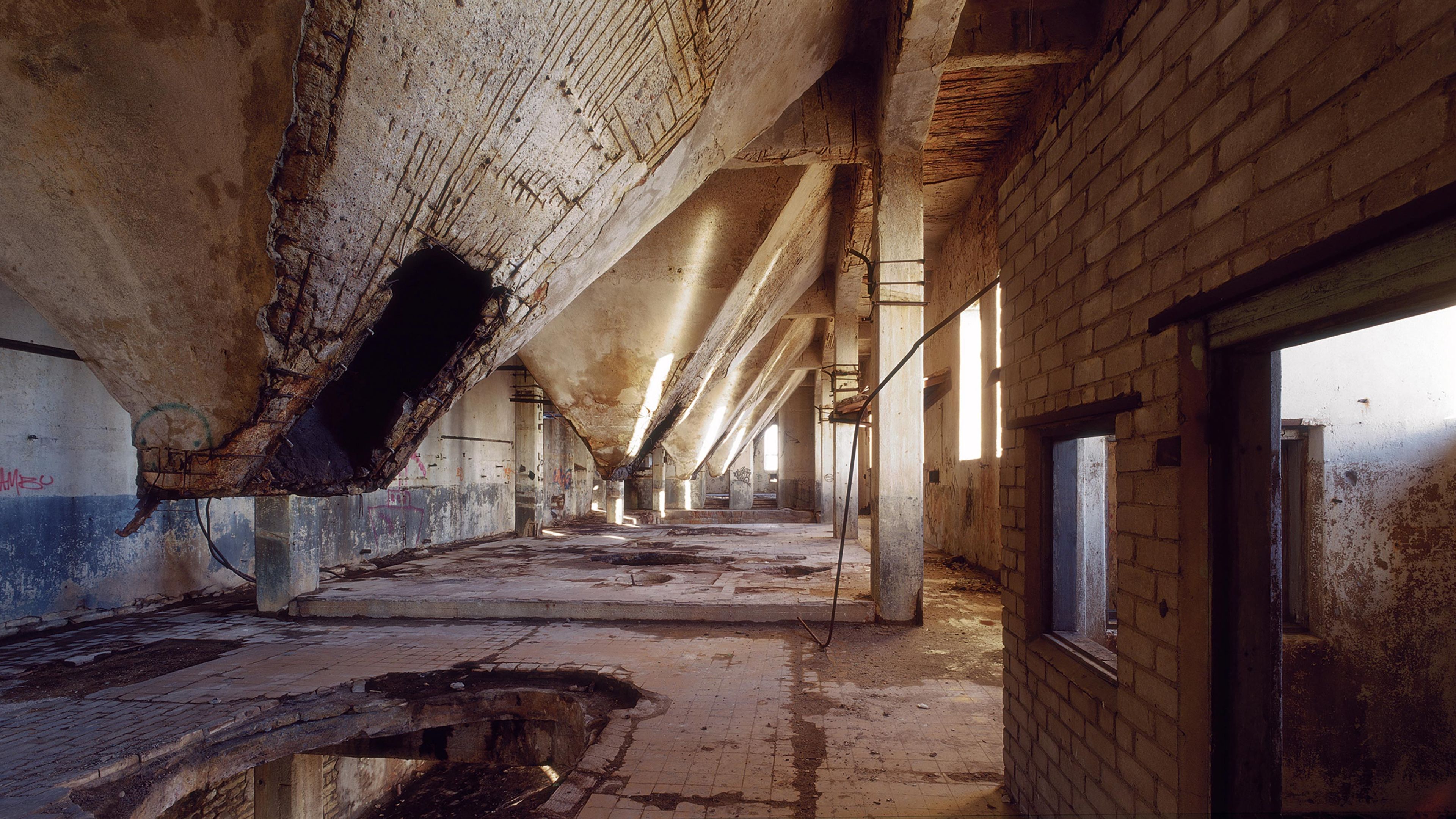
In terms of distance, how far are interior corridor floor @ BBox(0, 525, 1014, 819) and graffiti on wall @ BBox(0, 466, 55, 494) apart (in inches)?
52.3

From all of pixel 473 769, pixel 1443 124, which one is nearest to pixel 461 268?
pixel 1443 124

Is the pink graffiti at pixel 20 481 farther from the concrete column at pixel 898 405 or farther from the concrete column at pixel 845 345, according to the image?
the concrete column at pixel 845 345

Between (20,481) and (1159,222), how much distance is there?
29.1ft

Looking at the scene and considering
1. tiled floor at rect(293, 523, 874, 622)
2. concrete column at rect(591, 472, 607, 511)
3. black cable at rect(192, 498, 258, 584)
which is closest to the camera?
tiled floor at rect(293, 523, 874, 622)

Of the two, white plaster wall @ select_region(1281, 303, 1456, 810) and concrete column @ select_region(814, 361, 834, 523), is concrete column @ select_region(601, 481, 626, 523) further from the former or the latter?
white plaster wall @ select_region(1281, 303, 1456, 810)

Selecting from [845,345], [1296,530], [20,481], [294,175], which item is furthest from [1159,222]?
[845,345]

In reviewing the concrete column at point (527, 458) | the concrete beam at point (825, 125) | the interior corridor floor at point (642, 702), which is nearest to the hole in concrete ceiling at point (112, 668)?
the interior corridor floor at point (642, 702)

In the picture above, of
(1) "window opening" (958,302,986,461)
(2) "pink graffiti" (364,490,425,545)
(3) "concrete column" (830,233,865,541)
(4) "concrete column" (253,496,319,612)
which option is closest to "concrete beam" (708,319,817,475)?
(3) "concrete column" (830,233,865,541)

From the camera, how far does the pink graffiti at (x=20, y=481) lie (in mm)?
6301

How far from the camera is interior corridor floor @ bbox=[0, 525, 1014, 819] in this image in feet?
10.7

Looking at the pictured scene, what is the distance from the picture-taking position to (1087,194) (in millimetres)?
2496

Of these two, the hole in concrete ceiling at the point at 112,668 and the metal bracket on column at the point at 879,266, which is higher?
the metal bracket on column at the point at 879,266

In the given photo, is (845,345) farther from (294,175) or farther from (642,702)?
(294,175)

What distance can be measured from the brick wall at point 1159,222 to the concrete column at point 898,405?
3.52 metres
